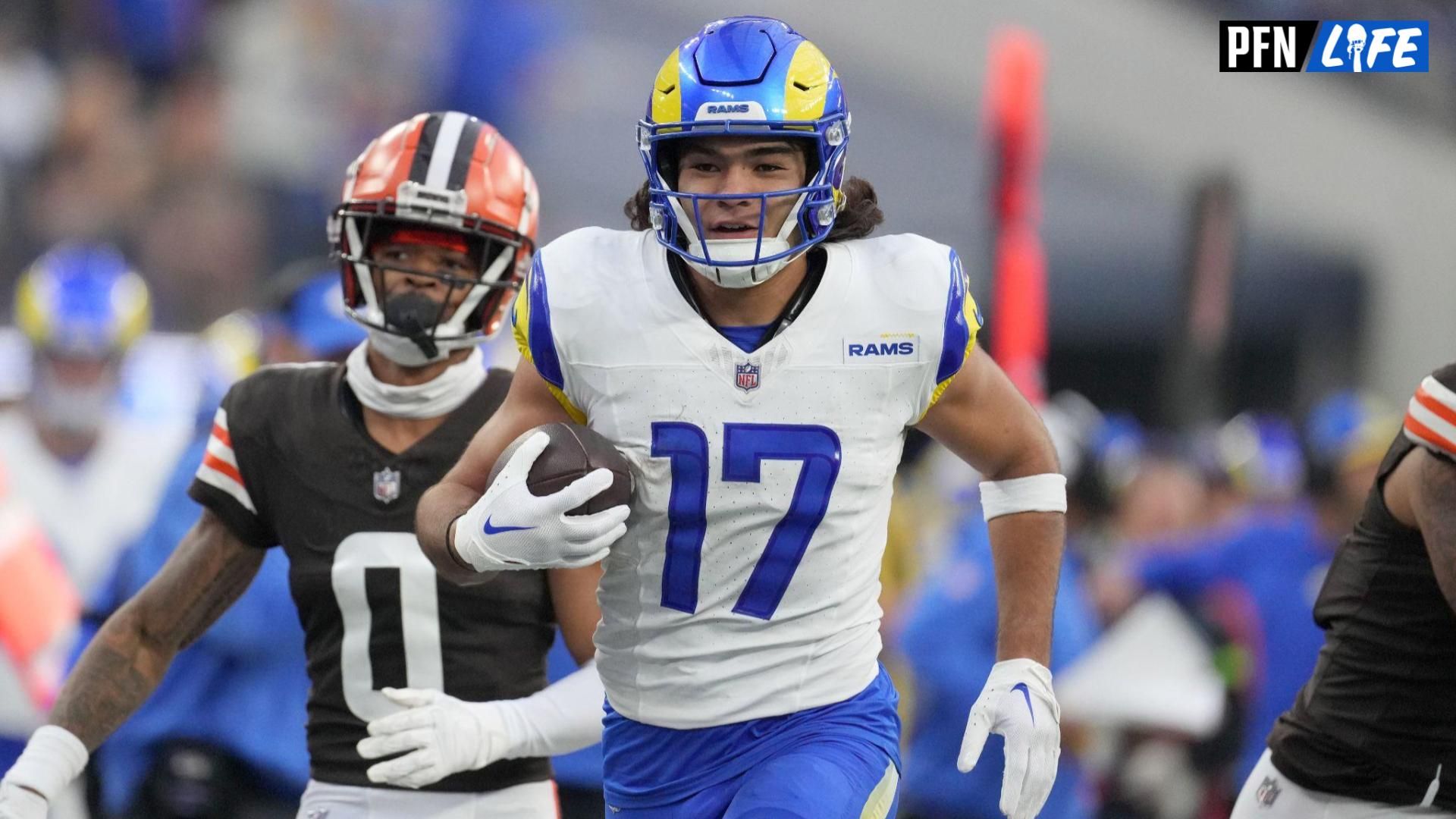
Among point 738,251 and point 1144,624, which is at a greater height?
point 738,251

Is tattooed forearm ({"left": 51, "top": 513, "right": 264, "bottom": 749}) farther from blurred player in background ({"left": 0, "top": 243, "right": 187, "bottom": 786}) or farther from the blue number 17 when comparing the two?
blurred player in background ({"left": 0, "top": 243, "right": 187, "bottom": 786})

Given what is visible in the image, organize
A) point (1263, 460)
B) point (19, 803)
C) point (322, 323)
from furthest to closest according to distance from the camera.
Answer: point (1263, 460)
point (322, 323)
point (19, 803)

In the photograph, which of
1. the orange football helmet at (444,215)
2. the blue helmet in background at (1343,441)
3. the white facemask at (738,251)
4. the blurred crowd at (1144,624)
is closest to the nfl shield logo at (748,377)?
the white facemask at (738,251)

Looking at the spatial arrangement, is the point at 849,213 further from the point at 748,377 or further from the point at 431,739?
the point at 431,739

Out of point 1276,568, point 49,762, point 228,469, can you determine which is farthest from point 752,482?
point 1276,568

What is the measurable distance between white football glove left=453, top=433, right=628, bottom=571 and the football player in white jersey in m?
0.01

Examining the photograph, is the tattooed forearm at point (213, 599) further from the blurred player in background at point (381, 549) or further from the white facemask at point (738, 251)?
the white facemask at point (738, 251)

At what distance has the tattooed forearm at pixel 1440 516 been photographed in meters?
3.37

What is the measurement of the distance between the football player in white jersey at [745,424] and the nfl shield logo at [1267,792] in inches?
30.3

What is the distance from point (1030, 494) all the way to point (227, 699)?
2.45m

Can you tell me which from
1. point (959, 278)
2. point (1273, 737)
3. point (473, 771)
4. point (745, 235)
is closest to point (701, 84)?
point (745, 235)

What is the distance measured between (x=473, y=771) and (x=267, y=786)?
1533mm

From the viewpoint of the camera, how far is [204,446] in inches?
199

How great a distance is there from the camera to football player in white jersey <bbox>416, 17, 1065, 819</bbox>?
124 inches
